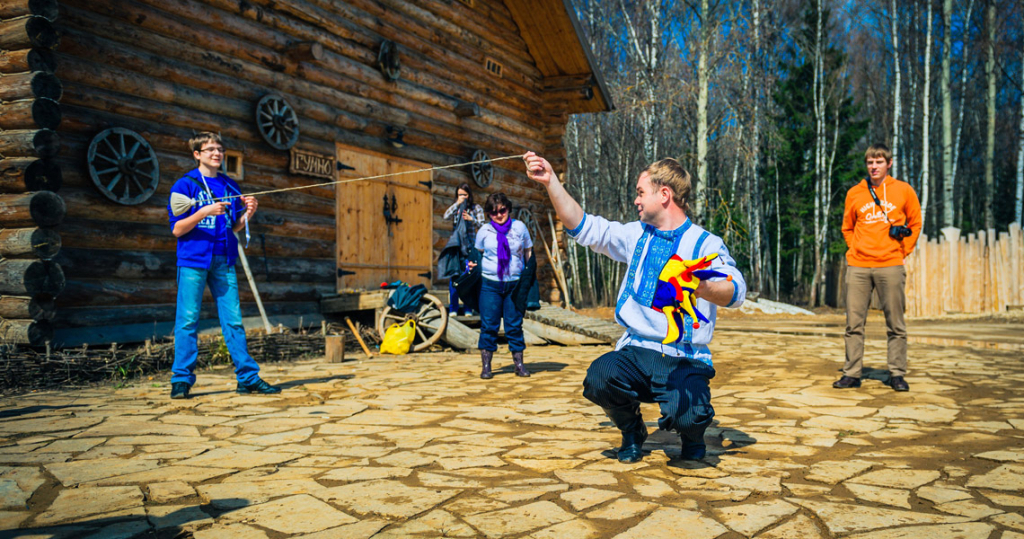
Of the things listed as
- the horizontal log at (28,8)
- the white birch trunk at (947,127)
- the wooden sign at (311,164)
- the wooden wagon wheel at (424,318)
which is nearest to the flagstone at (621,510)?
the horizontal log at (28,8)

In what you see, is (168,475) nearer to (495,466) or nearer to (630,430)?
(495,466)

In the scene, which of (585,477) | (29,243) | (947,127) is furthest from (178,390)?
(947,127)

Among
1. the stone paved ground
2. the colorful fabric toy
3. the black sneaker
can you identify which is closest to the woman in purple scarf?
the stone paved ground

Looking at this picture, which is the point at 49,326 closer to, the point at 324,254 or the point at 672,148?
the point at 324,254

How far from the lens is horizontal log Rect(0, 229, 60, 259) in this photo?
6066mm

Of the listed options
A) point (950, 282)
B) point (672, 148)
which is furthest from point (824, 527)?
point (672, 148)

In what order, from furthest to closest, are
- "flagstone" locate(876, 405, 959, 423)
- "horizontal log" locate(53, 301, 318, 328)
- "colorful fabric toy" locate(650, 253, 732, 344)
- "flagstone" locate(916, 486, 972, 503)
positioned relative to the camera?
"horizontal log" locate(53, 301, 318, 328)
"flagstone" locate(876, 405, 959, 423)
"colorful fabric toy" locate(650, 253, 732, 344)
"flagstone" locate(916, 486, 972, 503)

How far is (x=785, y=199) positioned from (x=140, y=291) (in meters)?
23.0

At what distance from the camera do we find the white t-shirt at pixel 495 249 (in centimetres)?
681

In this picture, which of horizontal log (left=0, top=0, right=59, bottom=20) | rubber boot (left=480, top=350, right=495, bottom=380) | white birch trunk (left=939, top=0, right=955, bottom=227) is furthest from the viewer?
white birch trunk (left=939, top=0, right=955, bottom=227)

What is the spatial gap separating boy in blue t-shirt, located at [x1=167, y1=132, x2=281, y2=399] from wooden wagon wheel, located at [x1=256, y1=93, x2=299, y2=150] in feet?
10.5

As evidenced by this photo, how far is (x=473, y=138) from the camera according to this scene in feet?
42.9

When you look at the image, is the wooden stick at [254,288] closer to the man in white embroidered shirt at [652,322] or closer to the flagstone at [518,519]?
the man in white embroidered shirt at [652,322]

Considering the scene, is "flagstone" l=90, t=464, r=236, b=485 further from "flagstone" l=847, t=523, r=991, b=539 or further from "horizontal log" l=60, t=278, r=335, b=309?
"horizontal log" l=60, t=278, r=335, b=309
